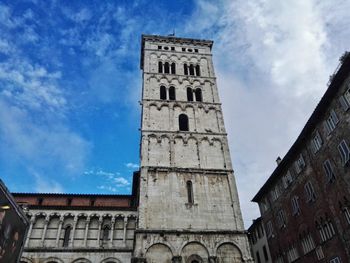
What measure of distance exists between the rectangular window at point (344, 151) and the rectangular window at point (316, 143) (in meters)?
2.24

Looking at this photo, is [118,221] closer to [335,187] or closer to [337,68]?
[335,187]

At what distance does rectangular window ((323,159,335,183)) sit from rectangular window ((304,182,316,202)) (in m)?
2.19

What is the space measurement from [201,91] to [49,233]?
19.5m

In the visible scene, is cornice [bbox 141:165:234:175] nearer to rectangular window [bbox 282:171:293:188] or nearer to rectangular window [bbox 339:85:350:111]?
rectangular window [bbox 282:171:293:188]

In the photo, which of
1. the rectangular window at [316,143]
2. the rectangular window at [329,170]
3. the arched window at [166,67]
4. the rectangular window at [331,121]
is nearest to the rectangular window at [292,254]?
the rectangular window at [329,170]

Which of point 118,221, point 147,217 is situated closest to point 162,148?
point 147,217

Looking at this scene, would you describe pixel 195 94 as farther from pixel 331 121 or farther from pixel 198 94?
pixel 331 121

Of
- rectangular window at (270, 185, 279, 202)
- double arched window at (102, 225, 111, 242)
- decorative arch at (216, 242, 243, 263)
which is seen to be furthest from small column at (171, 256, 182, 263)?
rectangular window at (270, 185, 279, 202)

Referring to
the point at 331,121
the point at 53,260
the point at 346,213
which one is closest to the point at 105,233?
the point at 53,260

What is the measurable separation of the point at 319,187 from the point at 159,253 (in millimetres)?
11538

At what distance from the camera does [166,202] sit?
21.2 meters

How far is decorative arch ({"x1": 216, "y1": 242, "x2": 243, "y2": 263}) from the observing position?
744 inches

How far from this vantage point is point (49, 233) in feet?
82.5

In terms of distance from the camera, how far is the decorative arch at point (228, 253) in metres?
18.9
